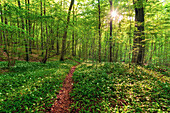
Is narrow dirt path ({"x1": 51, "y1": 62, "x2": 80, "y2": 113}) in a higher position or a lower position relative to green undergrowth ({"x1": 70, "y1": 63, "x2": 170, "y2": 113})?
lower

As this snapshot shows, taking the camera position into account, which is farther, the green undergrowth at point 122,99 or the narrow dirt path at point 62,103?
the narrow dirt path at point 62,103

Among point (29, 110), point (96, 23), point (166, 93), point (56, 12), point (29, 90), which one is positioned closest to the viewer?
point (29, 110)

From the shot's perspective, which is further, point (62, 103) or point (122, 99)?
point (62, 103)

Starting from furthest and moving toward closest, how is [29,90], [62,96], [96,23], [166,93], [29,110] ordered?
[96,23] → [62,96] → [29,90] → [166,93] → [29,110]

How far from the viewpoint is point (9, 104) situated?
404 centimetres

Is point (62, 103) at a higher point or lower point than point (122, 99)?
lower

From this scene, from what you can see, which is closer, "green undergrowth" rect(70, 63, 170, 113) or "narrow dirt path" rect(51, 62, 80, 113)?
"green undergrowth" rect(70, 63, 170, 113)

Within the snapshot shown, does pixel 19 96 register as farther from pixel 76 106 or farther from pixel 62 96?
pixel 76 106

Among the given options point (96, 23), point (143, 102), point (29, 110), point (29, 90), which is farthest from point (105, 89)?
point (96, 23)

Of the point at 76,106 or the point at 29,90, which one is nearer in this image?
the point at 76,106

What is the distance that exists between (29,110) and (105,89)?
15.4 feet

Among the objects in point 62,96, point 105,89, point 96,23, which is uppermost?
point 96,23

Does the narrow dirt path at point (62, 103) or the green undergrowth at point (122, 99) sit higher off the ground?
the green undergrowth at point (122, 99)

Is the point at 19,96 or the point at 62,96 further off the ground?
the point at 19,96
